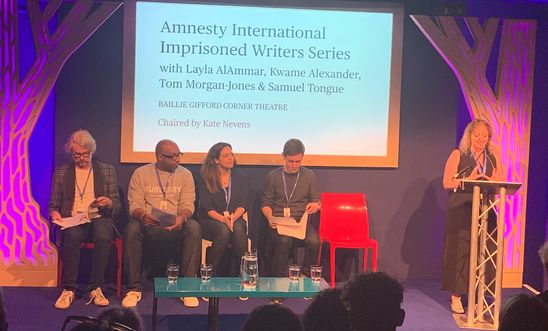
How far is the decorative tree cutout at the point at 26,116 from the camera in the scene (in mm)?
5746

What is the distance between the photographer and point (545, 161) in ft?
20.8

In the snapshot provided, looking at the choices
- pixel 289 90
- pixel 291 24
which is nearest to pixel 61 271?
pixel 289 90

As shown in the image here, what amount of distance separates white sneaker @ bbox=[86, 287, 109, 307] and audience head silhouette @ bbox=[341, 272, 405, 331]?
11.1 feet

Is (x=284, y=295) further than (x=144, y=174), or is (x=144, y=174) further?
(x=144, y=174)

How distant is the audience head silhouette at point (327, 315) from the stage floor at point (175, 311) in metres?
2.55

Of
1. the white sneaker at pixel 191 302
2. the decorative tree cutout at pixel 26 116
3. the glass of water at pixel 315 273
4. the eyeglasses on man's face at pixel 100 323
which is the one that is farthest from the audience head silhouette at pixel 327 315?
the decorative tree cutout at pixel 26 116

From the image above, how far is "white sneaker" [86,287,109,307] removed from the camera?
520 cm

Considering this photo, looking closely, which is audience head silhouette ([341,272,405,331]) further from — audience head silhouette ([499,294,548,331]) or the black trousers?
the black trousers

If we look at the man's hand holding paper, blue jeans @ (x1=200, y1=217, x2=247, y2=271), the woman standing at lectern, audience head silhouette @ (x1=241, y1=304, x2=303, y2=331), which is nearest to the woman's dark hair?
blue jeans @ (x1=200, y1=217, x2=247, y2=271)

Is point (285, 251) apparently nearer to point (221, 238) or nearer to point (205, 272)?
point (221, 238)

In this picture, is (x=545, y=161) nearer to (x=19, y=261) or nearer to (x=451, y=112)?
(x=451, y=112)

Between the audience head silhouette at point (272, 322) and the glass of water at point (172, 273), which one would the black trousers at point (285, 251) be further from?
the audience head silhouette at point (272, 322)

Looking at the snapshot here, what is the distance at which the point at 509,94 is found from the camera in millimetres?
6297

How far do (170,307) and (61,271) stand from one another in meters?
0.95
